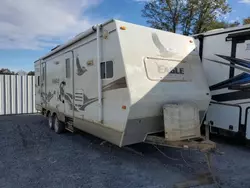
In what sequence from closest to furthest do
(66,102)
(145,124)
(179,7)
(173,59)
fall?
(145,124) < (173,59) < (66,102) < (179,7)

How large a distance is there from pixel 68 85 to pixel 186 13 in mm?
14951

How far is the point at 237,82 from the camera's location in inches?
219

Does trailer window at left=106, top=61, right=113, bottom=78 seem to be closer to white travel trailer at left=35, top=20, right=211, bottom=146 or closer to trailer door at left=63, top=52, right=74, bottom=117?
white travel trailer at left=35, top=20, right=211, bottom=146

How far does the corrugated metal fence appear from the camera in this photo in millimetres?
12500

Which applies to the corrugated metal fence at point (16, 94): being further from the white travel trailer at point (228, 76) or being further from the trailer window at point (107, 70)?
the white travel trailer at point (228, 76)

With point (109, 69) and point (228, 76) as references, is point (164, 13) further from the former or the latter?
point (109, 69)

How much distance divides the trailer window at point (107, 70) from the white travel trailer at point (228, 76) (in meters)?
3.26

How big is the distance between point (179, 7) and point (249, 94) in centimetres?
1471

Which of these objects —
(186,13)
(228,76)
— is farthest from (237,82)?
(186,13)

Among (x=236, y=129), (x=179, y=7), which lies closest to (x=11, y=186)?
(x=236, y=129)

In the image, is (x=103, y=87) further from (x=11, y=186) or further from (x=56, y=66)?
(x=56, y=66)

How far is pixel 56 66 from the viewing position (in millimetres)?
7082

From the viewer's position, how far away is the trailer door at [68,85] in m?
5.95

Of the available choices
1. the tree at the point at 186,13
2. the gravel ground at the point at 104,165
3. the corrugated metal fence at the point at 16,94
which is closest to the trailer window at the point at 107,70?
the gravel ground at the point at 104,165
